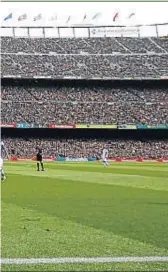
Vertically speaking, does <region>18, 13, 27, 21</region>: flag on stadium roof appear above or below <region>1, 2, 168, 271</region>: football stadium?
above

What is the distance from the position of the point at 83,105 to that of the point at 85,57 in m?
9.23

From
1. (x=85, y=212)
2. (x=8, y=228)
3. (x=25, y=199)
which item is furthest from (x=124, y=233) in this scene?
(x=25, y=199)

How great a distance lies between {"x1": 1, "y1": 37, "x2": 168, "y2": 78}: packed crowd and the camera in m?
81.5

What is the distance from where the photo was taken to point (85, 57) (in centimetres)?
8556

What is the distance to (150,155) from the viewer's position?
251 ft

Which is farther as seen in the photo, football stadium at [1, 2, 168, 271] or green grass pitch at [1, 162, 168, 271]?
football stadium at [1, 2, 168, 271]

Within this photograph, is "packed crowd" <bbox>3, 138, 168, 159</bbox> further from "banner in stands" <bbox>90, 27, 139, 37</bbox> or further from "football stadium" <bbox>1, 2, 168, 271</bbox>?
"banner in stands" <bbox>90, 27, 139, 37</bbox>

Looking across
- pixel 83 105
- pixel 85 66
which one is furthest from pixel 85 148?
pixel 85 66

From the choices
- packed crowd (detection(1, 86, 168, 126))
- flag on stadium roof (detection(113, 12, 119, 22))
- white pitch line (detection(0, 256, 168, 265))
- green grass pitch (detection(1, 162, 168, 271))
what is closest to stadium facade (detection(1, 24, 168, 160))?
packed crowd (detection(1, 86, 168, 126))

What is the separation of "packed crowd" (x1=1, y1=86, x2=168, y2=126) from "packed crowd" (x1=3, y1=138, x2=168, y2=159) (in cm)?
231

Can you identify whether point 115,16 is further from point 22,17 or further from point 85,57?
point 22,17

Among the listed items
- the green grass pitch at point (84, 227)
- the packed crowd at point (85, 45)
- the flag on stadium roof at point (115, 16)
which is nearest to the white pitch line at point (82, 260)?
the green grass pitch at point (84, 227)

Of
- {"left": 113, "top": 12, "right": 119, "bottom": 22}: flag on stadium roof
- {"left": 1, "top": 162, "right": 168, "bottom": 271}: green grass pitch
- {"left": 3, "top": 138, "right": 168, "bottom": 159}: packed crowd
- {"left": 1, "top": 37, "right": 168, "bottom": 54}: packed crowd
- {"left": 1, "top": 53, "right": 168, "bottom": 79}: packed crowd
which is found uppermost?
{"left": 113, "top": 12, "right": 119, "bottom": 22}: flag on stadium roof

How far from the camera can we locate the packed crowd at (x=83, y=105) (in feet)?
255
